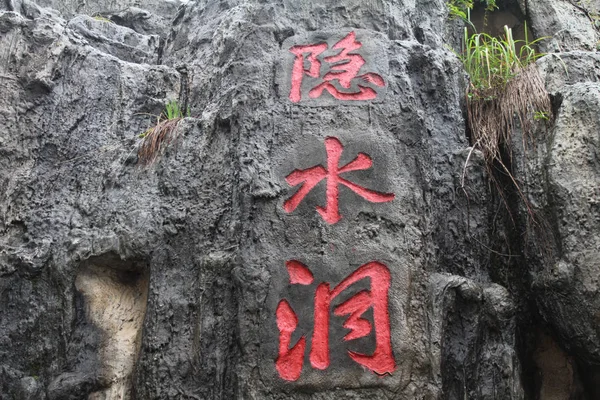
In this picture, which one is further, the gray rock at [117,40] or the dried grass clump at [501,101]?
the gray rock at [117,40]

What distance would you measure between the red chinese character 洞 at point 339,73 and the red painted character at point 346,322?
1.01m

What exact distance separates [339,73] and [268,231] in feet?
3.37

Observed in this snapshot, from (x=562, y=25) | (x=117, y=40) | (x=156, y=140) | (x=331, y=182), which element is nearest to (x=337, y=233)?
(x=331, y=182)

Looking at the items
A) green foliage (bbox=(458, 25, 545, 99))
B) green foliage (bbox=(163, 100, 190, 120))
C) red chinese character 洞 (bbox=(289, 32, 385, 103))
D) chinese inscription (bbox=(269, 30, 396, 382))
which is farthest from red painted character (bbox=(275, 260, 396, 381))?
green foliage (bbox=(458, 25, 545, 99))

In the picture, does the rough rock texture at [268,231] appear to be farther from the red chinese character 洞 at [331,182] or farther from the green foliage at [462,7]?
the green foliage at [462,7]

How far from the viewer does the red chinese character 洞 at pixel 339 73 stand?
344 cm

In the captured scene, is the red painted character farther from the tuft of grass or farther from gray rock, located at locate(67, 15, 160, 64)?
gray rock, located at locate(67, 15, 160, 64)

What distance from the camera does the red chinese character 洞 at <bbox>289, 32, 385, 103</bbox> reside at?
3.44 metres

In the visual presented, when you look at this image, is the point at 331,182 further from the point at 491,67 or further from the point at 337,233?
the point at 491,67

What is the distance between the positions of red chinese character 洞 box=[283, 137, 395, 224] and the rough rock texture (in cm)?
4

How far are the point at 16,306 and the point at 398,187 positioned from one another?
7.00 feet

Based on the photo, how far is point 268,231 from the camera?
3.08 meters

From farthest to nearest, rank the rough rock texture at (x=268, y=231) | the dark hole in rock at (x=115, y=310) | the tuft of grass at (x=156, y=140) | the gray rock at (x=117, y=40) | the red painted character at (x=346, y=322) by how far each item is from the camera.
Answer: the gray rock at (x=117, y=40) < the tuft of grass at (x=156, y=140) < the dark hole in rock at (x=115, y=310) < the rough rock texture at (x=268, y=231) < the red painted character at (x=346, y=322)

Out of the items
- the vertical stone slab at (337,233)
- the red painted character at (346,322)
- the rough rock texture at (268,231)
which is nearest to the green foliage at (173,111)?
the rough rock texture at (268,231)
